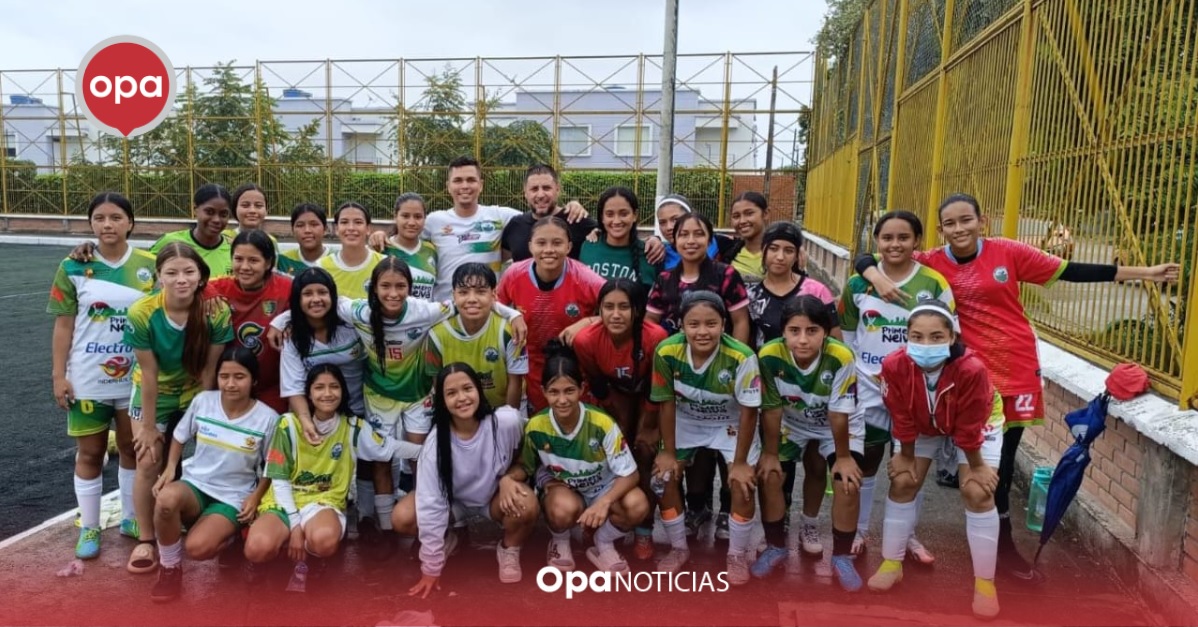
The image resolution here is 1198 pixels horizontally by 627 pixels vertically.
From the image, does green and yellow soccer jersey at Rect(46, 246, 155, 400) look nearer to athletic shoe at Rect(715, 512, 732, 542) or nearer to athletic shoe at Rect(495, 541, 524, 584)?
athletic shoe at Rect(495, 541, 524, 584)

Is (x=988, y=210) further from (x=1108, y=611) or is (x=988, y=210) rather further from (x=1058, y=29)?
(x=1108, y=611)

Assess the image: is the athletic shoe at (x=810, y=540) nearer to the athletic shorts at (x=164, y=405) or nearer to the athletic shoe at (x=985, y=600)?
the athletic shoe at (x=985, y=600)

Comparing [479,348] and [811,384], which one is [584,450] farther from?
[811,384]

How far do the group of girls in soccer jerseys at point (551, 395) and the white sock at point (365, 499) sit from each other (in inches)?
0.7

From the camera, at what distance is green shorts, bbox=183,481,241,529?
3386 millimetres

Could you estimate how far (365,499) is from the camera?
391 centimetres

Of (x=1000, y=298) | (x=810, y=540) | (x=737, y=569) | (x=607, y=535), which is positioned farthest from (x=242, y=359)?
(x=1000, y=298)

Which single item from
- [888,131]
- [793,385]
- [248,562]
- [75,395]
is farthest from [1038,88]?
[75,395]

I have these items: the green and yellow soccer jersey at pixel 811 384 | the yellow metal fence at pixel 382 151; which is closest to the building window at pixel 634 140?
the yellow metal fence at pixel 382 151

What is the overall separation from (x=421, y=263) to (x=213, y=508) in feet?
5.30

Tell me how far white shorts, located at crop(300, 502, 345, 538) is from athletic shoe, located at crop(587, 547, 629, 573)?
1108 millimetres

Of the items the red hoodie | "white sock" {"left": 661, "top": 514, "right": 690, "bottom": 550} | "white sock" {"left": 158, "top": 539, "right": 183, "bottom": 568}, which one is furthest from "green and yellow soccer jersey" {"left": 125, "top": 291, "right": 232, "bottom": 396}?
the red hoodie

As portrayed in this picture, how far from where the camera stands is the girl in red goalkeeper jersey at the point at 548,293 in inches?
148

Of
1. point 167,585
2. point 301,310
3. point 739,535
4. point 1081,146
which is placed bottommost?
point 167,585
